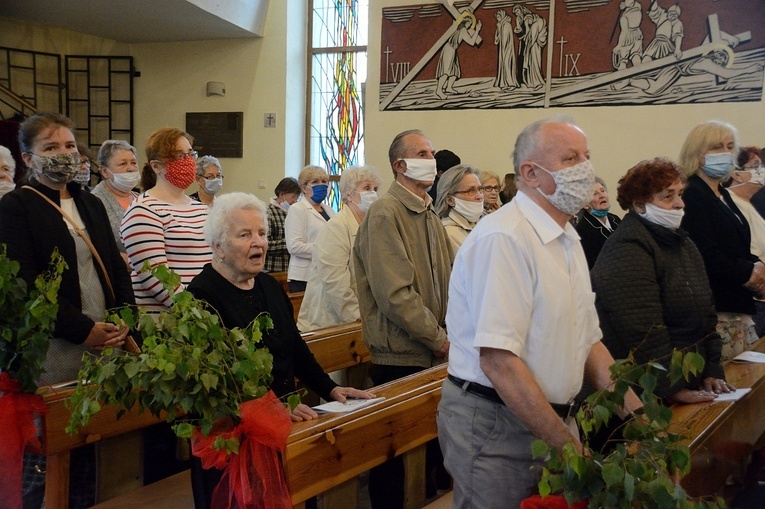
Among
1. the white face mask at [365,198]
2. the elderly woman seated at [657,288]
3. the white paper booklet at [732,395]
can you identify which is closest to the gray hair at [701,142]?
the elderly woman seated at [657,288]

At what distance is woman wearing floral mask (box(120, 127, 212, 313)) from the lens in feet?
10.6

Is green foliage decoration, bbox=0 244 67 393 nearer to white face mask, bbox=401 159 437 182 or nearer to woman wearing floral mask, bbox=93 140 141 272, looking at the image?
white face mask, bbox=401 159 437 182

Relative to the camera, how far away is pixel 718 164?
12.1ft

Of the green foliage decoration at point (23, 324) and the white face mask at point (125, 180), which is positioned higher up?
the white face mask at point (125, 180)

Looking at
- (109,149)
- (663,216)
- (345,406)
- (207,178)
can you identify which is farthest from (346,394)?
(207,178)

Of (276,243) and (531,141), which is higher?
(531,141)

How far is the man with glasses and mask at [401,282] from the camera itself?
2965 millimetres

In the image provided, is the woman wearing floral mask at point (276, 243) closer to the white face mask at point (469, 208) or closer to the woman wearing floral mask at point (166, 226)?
the white face mask at point (469, 208)

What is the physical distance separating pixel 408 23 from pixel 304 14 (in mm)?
2353

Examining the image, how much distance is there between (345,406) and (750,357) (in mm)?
2208

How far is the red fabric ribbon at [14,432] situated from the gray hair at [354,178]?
2.37 m

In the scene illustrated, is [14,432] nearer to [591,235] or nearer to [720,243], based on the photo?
[720,243]

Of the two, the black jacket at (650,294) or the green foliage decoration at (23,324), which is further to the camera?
the black jacket at (650,294)

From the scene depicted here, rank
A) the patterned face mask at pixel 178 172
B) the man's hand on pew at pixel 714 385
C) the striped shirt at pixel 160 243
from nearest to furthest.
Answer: the man's hand on pew at pixel 714 385 < the striped shirt at pixel 160 243 < the patterned face mask at pixel 178 172
